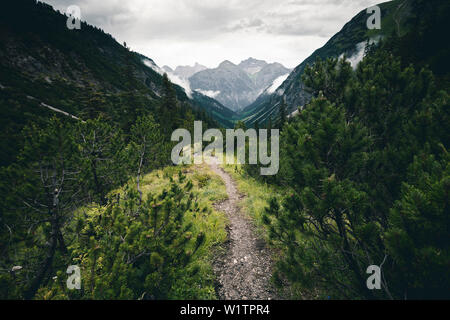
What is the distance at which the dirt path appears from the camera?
5.61 m

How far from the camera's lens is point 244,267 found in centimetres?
661

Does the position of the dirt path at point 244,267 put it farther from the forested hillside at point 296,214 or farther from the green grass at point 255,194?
the green grass at point 255,194

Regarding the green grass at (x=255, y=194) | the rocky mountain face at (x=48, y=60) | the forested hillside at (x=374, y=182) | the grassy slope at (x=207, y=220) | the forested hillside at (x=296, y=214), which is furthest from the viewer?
the rocky mountain face at (x=48, y=60)

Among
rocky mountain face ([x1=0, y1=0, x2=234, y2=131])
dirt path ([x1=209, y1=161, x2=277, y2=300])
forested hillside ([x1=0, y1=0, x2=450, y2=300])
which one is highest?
rocky mountain face ([x1=0, y1=0, x2=234, y2=131])

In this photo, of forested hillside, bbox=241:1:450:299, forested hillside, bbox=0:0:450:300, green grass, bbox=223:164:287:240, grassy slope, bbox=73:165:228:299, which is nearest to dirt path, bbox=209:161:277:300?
forested hillside, bbox=0:0:450:300

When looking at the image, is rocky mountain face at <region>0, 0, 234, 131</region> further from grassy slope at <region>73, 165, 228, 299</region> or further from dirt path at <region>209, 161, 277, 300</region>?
dirt path at <region>209, 161, 277, 300</region>

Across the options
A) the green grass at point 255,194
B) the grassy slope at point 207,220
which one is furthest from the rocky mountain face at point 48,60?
the green grass at point 255,194

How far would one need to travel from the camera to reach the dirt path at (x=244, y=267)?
5611mm

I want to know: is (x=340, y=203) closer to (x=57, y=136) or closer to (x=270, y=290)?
(x=270, y=290)

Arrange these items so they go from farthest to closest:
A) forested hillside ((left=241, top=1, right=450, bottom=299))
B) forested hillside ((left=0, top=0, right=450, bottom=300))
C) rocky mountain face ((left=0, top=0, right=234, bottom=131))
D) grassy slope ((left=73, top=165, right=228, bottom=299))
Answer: rocky mountain face ((left=0, top=0, right=234, bottom=131)), grassy slope ((left=73, top=165, right=228, bottom=299)), forested hillside ((left=0, top=0, right=450, bottom=300)), forested hillside ((left=241, top=1, right=450, bottom=299))

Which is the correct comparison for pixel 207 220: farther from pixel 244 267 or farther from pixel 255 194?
pixel 255 194

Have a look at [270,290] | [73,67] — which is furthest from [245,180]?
[73,67]

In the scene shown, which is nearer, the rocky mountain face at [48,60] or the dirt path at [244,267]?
the dirt path at [244,267]

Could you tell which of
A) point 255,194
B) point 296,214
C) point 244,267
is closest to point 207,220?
point 244,267
